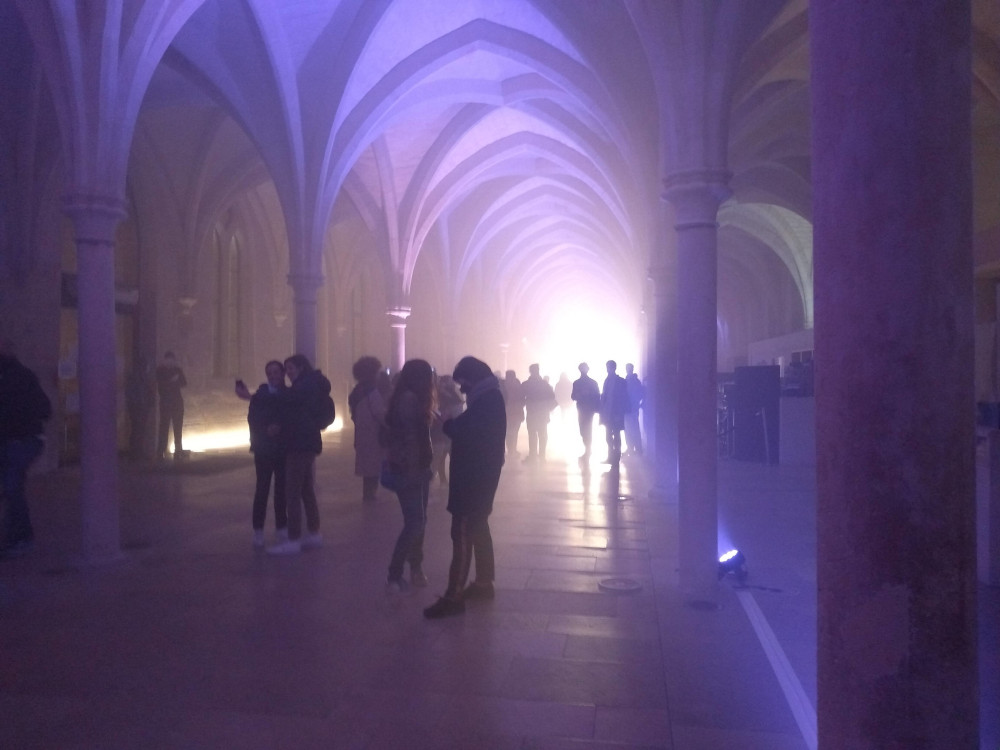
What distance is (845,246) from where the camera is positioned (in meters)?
2.37

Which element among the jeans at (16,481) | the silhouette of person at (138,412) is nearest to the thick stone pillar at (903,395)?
the jeans at (16,481)

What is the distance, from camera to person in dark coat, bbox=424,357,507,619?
17.4 feet

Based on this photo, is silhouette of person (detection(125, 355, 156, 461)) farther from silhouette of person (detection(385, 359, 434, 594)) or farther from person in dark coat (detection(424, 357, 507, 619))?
person in dark coat (detection(424, 357, 507, 619))

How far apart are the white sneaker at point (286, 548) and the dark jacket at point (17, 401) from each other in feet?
7.79

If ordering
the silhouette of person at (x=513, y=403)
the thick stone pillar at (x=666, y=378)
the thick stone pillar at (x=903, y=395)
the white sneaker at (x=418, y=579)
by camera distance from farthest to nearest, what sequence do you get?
the silhouette of person at (x=513, y=403) < the thick stone pillar at (x=666, y=378) < the white sneaker at (x=418, y=579) < the thick stone pillar at (x=903, y=395)

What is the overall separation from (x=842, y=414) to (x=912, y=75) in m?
0.99

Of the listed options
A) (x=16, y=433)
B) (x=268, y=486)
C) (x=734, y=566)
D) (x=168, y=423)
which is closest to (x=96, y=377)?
(x=16, y=433)

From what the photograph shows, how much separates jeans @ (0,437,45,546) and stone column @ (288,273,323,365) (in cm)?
429

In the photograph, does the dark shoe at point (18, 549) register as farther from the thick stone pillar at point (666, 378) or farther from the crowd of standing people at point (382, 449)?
the thick stone pillar at point (666, 378)

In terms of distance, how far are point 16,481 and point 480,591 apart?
440 cm

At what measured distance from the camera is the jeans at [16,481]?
700cm

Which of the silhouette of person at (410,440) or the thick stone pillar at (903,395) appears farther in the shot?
the silhouette of person at (410,440)

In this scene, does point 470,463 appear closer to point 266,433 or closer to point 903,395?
point 266,433

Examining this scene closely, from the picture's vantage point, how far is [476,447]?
530cm
